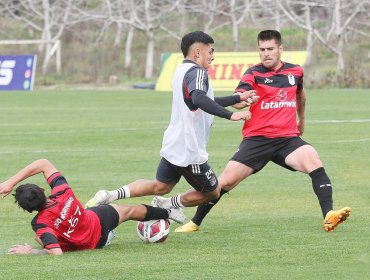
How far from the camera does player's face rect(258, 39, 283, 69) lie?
1118cm

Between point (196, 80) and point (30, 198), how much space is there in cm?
195

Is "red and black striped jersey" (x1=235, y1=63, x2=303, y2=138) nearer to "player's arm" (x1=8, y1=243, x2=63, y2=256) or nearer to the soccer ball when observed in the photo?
the soccer ball

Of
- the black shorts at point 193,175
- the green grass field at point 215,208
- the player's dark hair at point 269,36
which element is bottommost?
the green grass field at point 215,208

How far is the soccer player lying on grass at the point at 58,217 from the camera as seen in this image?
941cm

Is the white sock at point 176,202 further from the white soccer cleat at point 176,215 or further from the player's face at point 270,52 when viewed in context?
the player's face at point 270,52

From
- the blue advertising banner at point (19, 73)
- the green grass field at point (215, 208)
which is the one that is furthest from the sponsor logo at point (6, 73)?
the green grass field at point (215, 208)

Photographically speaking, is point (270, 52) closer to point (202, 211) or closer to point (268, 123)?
point (268, 123)

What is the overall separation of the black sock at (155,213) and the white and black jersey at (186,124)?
483 millimetres

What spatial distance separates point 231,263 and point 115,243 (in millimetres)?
1794

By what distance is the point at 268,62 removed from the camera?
11.3 metres

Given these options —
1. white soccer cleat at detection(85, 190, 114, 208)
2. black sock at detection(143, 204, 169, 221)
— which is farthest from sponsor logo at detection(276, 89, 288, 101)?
white soccer cleat at detection(85, 190, 114, 208)

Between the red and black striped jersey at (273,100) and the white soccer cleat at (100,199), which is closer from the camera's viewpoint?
the white soccer cleat at (100,199)

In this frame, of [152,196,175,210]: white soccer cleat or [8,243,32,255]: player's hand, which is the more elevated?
[152,196,175,210]: white soccer cleat

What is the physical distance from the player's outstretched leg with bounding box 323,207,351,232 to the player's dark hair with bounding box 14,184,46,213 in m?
2.89
